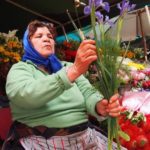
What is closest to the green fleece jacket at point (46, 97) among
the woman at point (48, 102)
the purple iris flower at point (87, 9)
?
the woman at point (48, 102)

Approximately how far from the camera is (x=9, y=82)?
1.76 metres

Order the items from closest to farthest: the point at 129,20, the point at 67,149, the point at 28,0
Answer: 1. the point at 67,149
2. the point at 28,0
3. the point at 129,20

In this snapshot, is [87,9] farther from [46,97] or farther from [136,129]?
[136,129]

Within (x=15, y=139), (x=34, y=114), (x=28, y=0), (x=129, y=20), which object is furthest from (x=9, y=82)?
(x=129, y=20)

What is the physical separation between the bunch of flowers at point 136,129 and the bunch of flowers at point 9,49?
0.96m

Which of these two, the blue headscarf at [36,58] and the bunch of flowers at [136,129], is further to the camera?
the bunch of flowers at [136,129]

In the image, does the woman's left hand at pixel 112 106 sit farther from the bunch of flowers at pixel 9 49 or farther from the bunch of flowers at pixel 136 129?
the bunch of flowers at pixel 9 49

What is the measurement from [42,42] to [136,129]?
99 centimetres

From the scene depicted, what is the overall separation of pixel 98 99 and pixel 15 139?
0.49 meters

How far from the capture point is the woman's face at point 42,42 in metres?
1.96

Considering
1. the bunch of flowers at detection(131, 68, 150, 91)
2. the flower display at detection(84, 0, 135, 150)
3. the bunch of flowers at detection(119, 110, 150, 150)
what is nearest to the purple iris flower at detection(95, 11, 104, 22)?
the flower display at detection(84, 0, 135, 150)

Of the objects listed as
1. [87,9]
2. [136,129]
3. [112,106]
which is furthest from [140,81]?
[87,9]

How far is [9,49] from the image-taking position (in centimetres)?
287

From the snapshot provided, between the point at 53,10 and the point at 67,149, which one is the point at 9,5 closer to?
the point at 53,10
